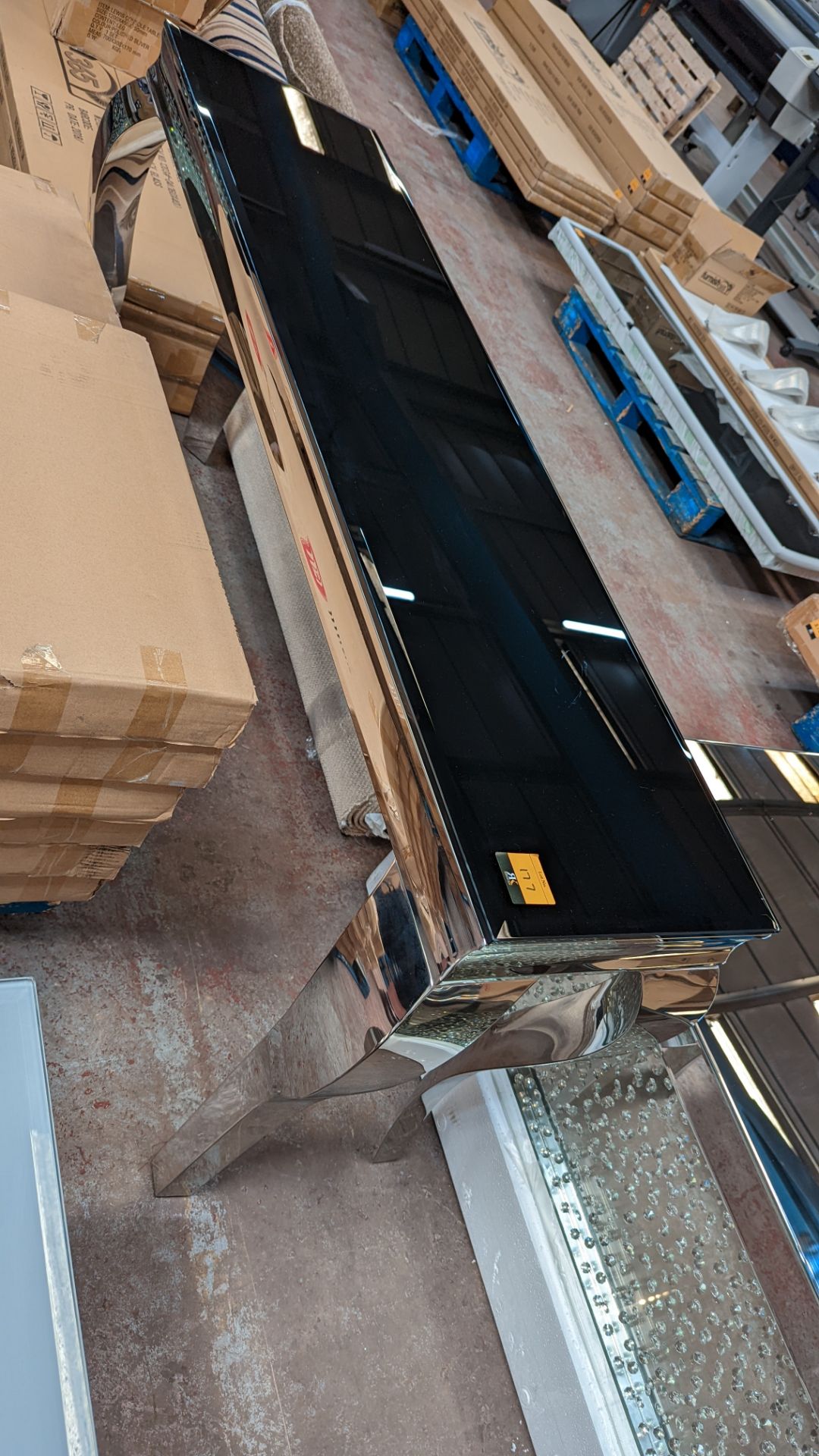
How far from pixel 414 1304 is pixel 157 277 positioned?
2182 millimetres

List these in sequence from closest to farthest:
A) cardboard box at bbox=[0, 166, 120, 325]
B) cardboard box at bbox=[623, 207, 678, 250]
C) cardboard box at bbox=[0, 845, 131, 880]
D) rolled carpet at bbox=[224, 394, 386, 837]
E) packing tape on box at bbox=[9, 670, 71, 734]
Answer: packing tape on box at bbox=[9, 670, 71, 734] → cardboard box at bbox=[0, 845, 131, 880] → cardboard box at bbox=[0, 166, 120, 325] → rolled carpet at bbox=[224, 394, 386, 837] → cardboard box at bbox=[623, 207, 678, 250]

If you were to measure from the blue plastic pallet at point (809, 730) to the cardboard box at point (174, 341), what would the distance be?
222 cm

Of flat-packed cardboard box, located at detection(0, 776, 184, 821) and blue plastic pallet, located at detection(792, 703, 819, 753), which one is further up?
flat-packed cardboard box, located at detection(0, 776, 184, 821)

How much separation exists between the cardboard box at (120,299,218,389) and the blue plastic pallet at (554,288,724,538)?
6.51 ft

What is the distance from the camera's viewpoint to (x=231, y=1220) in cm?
150

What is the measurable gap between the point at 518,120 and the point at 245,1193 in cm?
448

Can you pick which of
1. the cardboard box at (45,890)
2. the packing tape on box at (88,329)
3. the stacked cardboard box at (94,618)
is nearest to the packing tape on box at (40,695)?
the stacked cardboard box at (94,618)

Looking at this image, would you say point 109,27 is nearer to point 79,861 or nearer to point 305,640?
point 305,640

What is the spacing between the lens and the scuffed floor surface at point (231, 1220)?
4.44 feet

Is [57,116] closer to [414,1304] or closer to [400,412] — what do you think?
[400,412]

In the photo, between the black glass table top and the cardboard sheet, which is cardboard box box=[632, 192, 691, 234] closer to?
the cardboard sheet

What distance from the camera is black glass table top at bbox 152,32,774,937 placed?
41.8 inches

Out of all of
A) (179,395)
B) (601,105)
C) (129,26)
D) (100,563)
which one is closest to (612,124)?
(601,105)

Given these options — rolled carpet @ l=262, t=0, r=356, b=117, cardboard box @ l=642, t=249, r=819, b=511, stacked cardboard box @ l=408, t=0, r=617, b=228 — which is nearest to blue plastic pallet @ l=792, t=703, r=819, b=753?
cardboard box @ l=642, t=249, r=819, b=511
